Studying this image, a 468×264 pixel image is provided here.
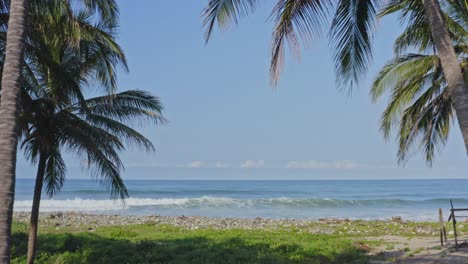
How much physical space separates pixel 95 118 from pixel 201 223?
13.7 meters

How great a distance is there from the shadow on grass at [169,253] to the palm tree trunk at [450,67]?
5955 millimetres

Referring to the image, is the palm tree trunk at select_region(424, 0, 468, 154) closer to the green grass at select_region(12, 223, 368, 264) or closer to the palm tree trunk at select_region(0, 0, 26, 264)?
the palm tree trunk at select_region(0, 0, 26, 264)

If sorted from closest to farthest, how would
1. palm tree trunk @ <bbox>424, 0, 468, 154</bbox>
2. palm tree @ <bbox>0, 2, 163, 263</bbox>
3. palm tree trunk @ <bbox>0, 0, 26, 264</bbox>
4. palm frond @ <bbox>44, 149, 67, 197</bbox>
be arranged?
1. palm tree trunk @ <bbox>0, 0, 26, 264</bbox>
2. palm tree trunk @ <bbox>424, 0, 468, 154</bbox>
3. palm tree @ <bbox>0, 2, 163, 263</bbox>
4. palm frond @ <bbox>44, 149, 67, 197</bbox>

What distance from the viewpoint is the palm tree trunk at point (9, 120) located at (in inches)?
160

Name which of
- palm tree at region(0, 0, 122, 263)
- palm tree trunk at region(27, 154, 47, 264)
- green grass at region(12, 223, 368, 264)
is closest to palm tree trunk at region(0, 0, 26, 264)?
palm tree at region(0, 0, 122, 263)

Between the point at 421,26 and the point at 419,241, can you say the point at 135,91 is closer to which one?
the point at 421,26

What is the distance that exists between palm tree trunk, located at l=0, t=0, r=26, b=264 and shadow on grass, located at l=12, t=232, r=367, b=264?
607cm

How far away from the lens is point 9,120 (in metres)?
4.24

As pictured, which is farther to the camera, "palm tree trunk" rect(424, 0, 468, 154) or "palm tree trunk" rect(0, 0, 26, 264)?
"palm tree trunk" rect(424, 0, 468, 154)

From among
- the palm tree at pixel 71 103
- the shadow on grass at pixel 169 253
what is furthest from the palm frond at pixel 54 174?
the shadow on grass at pixel 169 253

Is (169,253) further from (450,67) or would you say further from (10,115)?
(450,67)

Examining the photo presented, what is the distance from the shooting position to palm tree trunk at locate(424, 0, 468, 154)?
4.39m

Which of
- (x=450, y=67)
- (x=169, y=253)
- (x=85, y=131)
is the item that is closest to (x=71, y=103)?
(x=85, y=131)

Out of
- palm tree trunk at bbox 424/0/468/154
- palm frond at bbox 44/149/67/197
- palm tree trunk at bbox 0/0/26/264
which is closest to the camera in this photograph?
palm tree trunk at bbox 0/0/26/264
